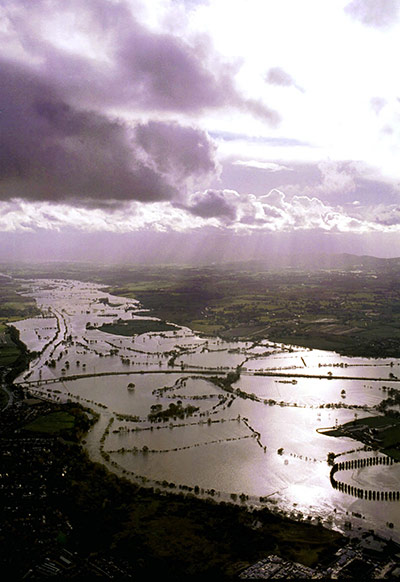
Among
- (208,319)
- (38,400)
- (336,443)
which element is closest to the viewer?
(336,443)

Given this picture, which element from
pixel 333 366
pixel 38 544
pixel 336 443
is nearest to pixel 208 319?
pixel 333 366

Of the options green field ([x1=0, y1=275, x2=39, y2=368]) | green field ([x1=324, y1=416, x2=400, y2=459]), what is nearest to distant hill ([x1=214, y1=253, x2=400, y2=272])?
green field ([x1=0, y1=275, x2=39, y2=368])

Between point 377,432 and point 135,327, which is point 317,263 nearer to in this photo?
point 135,327

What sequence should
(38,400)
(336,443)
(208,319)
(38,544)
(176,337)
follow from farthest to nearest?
(208,319) → (176,337) → (38,400) → (336,443) → (38,544)

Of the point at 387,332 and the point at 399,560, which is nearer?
the point at 399,560

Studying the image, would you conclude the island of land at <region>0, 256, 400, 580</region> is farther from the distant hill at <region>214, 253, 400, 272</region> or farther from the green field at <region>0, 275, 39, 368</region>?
the distant hill at <region>214, 253, 400, 272</region>

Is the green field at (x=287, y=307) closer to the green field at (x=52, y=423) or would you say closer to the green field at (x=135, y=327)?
the green field at (x=135, y=327)

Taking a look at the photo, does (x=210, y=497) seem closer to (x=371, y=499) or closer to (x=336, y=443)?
(x=371, y=499)

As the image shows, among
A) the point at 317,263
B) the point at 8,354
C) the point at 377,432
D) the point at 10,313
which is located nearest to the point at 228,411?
the point at 377,432
